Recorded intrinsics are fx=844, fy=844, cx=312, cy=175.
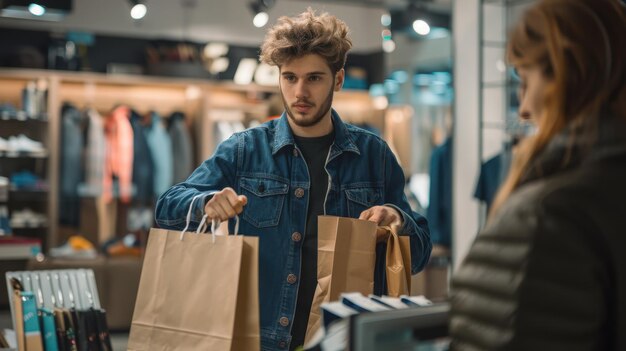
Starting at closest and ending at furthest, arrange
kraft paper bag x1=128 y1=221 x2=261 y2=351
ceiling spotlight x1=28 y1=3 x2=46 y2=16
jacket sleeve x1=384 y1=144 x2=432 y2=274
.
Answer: kraft paper bag x1=128 y1=221 x2=261 y2=351, jacket sleeve x1=384 y1=144 x2=432 y2=274, ceiling spotlight x1=28 y1=3 x2=46 y2=16

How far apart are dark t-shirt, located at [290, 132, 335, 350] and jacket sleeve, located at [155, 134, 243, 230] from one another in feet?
0.67

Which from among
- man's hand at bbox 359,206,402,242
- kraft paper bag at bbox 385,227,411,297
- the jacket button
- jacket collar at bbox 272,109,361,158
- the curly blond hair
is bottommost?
kraft paper bag at bbox 385,227,411,297

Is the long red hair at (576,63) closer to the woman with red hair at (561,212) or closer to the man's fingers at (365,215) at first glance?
the woman with red hair at (561,212)

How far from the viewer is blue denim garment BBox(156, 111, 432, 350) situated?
7.56 feet

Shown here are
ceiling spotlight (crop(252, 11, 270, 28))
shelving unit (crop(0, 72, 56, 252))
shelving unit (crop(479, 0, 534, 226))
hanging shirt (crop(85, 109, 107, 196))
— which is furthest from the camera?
hanging shirt (crop(85, 109, 107, 196))

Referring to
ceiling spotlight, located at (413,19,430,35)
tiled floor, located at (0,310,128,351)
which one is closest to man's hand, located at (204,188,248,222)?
tiled floor, located at (0,310,128,351)

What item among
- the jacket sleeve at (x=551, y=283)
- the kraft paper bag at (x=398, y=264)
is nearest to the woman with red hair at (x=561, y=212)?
the jacket sleeve at (x=551, y=283)

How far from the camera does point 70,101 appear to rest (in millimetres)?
8891

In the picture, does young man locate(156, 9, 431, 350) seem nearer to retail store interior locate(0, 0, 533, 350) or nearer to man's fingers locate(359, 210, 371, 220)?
man's fingers locate(359, 210, 371, 220)

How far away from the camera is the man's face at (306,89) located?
2.39 meters

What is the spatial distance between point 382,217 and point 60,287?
1123mm

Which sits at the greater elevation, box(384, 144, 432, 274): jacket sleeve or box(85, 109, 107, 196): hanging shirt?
box(85, 109, 107, 196): hanging shirt

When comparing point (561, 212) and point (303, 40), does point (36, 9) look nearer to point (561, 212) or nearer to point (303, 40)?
point (303, 40)

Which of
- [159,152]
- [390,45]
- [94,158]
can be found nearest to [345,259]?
[390,45]
